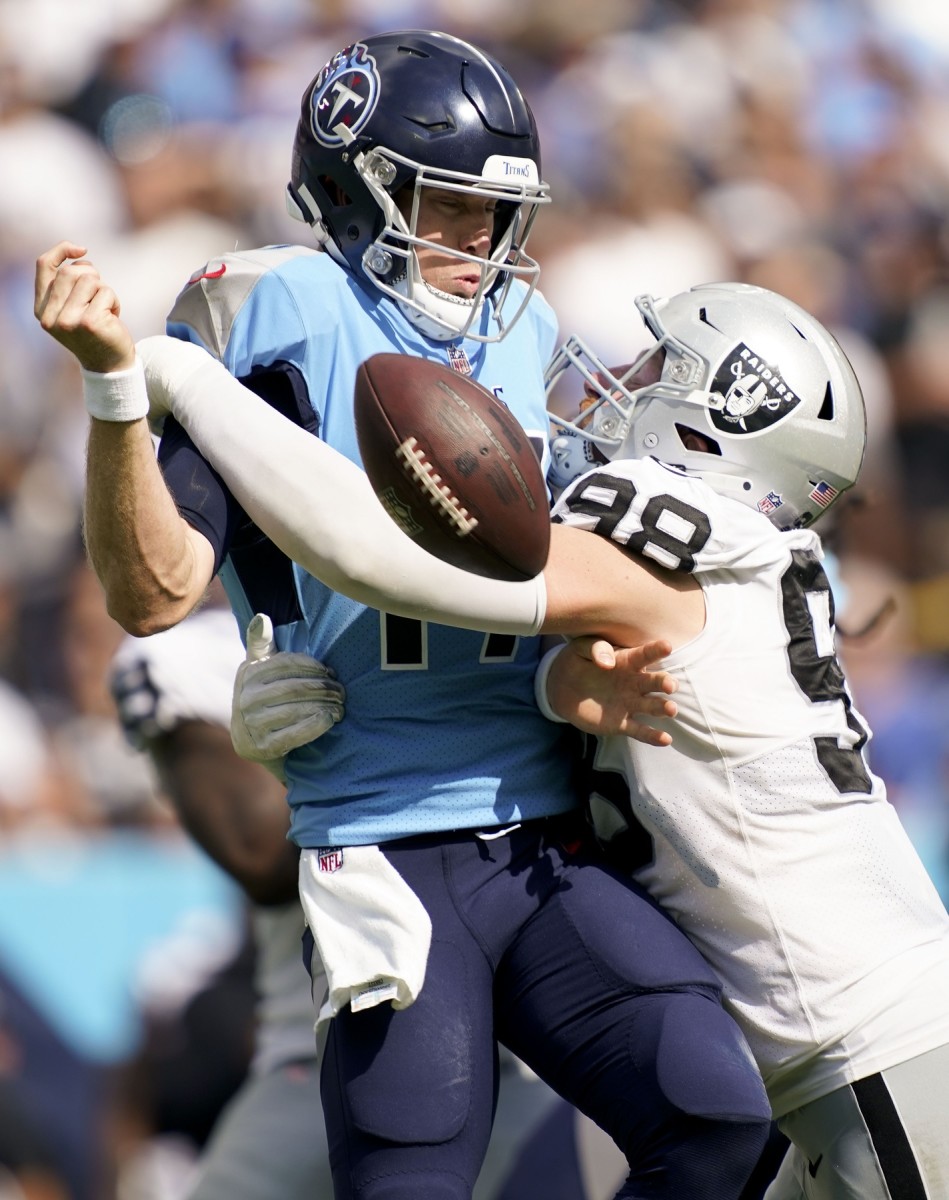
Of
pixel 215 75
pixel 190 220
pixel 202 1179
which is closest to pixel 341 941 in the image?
pixel 202 1179

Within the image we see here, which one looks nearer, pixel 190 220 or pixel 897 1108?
pixel 897 1108

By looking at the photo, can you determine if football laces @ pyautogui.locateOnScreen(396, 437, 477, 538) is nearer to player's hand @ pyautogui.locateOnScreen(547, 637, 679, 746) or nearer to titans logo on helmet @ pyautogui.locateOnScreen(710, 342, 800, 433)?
player's hand @ pyautogui.locateOnScreen(547, 637, 679, 746)

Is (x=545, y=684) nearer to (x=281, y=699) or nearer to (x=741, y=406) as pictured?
(x=281, y=699)

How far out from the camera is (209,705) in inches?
129

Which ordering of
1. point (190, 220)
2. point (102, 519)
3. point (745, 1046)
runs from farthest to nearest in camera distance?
point (190, 220) < point (745, 1046) < point (102, 519)

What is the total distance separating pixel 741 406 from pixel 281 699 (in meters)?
0.70

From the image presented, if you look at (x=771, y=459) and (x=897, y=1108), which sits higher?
(x=771, y=459)

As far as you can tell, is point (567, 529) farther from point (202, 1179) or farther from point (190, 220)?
point (190, 220)

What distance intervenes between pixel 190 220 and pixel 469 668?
162 inches

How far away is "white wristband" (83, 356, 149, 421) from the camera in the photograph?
1.78 metres

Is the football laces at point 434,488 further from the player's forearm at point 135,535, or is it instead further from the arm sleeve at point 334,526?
the player's forearm at point 135,535

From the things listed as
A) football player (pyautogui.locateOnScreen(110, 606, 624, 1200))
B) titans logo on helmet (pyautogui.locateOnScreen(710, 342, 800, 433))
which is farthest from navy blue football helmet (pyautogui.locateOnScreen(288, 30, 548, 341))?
football player (pyautogui.locateOnScreen(110, 606, 624, 1200))

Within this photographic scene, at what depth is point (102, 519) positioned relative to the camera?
181 cm

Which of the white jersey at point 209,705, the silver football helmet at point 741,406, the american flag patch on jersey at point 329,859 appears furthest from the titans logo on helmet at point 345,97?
the white jersey at point 209,705
